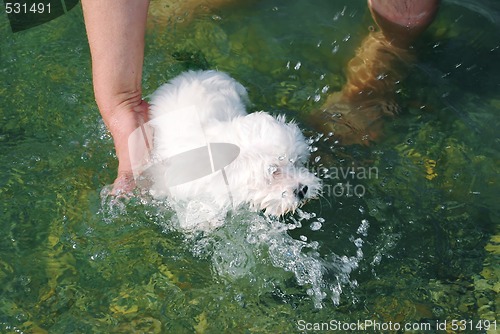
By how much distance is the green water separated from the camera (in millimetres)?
A: 2775

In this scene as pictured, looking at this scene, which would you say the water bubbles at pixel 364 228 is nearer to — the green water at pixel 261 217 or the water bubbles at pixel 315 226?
the green water at pixel 261 217

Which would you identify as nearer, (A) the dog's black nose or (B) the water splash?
(A) the dog's black nose

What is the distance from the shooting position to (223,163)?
2555mm

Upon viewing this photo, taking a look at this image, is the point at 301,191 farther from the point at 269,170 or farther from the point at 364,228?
the point at 364,228

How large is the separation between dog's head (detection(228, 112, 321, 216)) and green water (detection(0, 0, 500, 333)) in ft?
0.59

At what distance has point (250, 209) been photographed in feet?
8.77

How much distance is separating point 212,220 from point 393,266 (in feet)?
2.91

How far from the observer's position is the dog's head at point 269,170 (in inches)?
100

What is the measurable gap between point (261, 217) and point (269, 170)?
29cm

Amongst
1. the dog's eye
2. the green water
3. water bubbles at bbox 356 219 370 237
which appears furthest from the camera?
water bubbles at bbox 356 219 370 237

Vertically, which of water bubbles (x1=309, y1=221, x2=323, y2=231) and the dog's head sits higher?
the dog's head

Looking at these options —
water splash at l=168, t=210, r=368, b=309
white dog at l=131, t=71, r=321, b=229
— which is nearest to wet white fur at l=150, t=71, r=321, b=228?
white dog at l=131, t=71, r=321, b=229

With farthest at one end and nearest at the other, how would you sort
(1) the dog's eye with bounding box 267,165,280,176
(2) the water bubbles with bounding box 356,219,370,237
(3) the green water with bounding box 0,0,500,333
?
(2) the water bubbles with bounding box 356,219,370,237, (3) the green water with bounding box 0,0,500,333, (1) the dog's eye with bounding box 267,165,280,176

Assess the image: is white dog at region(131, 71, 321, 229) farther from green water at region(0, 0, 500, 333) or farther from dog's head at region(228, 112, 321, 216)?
green water at region(0, 0, 500, 333)
